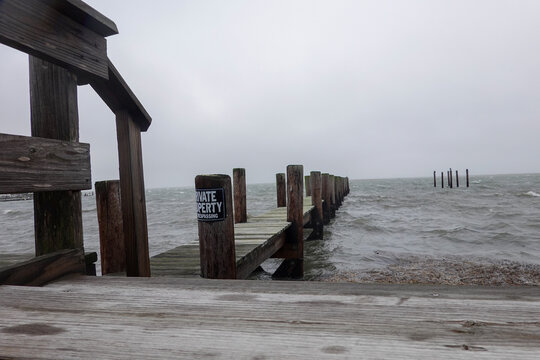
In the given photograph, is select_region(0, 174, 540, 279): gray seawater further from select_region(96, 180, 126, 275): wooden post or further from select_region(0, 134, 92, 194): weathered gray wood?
select_region(0, 134, 92, 194): weathered gray wood

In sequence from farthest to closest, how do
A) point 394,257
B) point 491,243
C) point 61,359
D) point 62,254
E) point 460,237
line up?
1. point 460,237
2. point 491,243
3. point 394,257
4. point 62,254
5. point 61,359

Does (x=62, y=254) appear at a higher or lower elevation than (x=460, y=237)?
higher

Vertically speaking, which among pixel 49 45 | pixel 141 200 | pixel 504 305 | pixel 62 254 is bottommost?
pixel 504 305

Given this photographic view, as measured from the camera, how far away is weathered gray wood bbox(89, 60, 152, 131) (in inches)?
94.9

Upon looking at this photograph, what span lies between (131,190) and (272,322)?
1738mm

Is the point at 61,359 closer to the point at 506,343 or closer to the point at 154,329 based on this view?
the point at 154,329

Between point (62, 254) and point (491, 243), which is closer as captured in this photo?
point (62, 254)

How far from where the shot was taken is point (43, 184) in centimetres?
181

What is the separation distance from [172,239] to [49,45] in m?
9.37

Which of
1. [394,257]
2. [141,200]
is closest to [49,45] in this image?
[141,200]

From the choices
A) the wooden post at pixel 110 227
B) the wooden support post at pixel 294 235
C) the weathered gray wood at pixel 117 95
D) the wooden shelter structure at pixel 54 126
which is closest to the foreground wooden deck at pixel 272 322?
the wooden shelter structure at pixel 54 126

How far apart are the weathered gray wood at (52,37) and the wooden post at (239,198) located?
5.77 m

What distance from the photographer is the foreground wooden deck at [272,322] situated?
1000 millimetres

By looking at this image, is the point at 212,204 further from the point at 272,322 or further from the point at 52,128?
the point at 272,322
